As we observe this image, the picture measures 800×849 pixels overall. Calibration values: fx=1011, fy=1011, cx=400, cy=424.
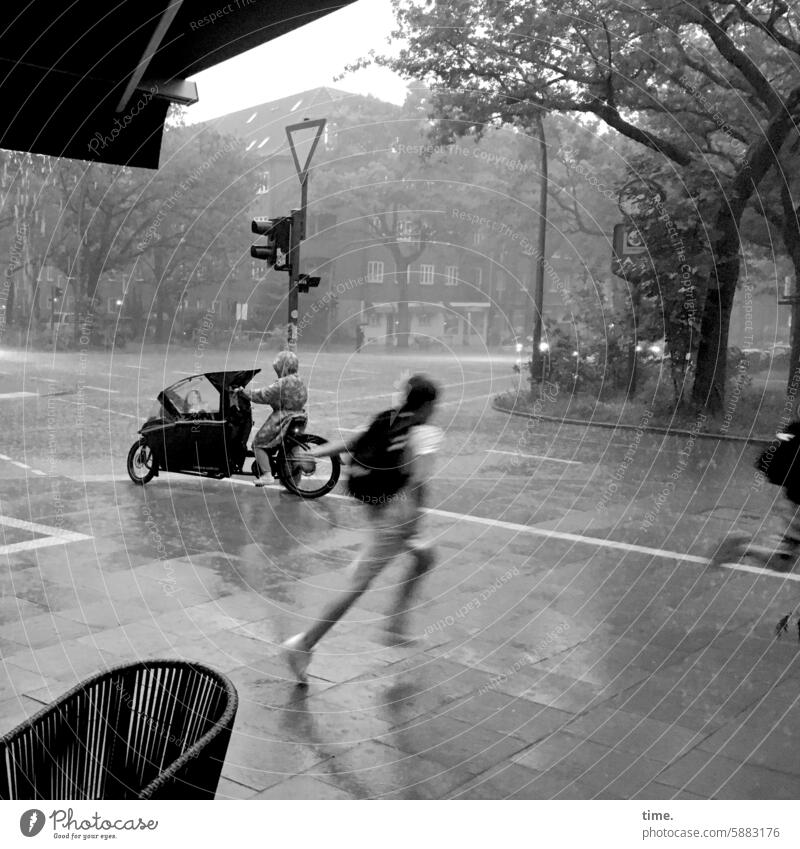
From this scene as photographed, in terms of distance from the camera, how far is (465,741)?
14.5 ft

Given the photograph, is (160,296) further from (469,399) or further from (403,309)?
(469,399)

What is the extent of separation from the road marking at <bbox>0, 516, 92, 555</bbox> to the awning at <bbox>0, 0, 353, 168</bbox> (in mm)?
4420

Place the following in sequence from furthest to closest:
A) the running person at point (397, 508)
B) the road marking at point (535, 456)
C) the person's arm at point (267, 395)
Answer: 1. the road marking at point (535, 456)
2. the person's arm at point (267, 395)
3. the running person at point (397, 508)

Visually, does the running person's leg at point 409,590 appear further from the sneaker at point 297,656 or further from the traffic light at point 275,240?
the traffic light at point 275,240

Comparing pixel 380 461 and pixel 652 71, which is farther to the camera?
pixel 652 71

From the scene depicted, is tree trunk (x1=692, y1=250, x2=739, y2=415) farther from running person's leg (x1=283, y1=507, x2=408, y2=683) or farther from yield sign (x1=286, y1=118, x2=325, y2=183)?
running person's leg (x1=283, y1=507, x2=408, y2=683)

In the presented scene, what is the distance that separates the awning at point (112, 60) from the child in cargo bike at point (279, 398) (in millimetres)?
5854

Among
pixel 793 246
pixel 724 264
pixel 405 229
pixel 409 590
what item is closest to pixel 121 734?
pixel 409 590

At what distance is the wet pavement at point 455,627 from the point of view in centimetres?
421

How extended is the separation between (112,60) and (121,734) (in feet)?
8.28

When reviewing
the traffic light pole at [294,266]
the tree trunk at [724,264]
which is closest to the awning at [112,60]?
the traffic light pole at [294,266]

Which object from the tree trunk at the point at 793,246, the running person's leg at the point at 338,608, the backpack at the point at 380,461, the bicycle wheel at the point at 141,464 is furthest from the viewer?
the tree trunk at the point at 793,246

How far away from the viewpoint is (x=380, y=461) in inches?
236

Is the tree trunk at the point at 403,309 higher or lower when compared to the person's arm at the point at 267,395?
higher
